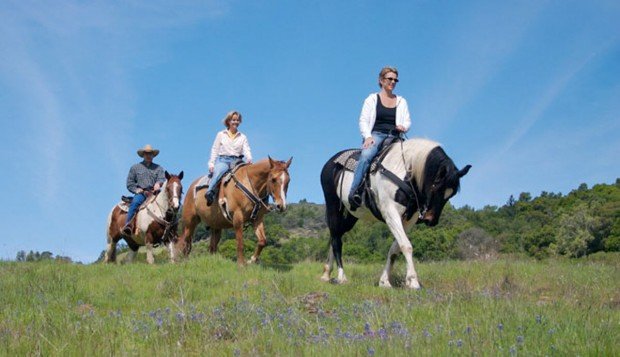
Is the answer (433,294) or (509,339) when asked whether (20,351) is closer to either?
(509,339)

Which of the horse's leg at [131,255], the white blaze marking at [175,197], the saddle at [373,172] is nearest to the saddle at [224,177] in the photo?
the white blaze marking at [175,197]

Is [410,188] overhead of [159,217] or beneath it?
beneath

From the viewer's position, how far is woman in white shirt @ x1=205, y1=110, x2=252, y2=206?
1387 centimetres

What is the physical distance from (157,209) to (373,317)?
10163mm

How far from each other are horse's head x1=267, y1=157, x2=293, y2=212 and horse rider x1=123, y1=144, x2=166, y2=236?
4.11 meters

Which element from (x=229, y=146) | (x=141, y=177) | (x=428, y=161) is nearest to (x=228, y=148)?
(x=229, y=146)

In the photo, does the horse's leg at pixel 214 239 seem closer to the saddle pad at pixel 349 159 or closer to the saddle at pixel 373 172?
the saddle pad at pixel 349 159

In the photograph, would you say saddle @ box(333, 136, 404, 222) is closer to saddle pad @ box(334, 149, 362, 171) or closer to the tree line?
saddle pad @ box(334, 149, 362, 171)

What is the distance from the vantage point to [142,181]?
1560 cm

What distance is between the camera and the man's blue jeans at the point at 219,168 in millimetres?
13719

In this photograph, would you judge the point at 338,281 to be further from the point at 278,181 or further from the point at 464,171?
the point at 464,171

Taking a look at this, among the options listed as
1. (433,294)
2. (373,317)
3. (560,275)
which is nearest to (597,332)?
(373,317)

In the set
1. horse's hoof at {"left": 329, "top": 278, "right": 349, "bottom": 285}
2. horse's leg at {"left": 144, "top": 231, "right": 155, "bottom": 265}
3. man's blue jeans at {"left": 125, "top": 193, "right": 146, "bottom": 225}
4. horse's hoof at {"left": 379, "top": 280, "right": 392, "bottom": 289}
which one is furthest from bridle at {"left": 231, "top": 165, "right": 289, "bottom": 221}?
horse's hoof at {"left": 379, "top": 280, "right": 392, "bottom": 289}

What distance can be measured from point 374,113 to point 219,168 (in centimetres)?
455
